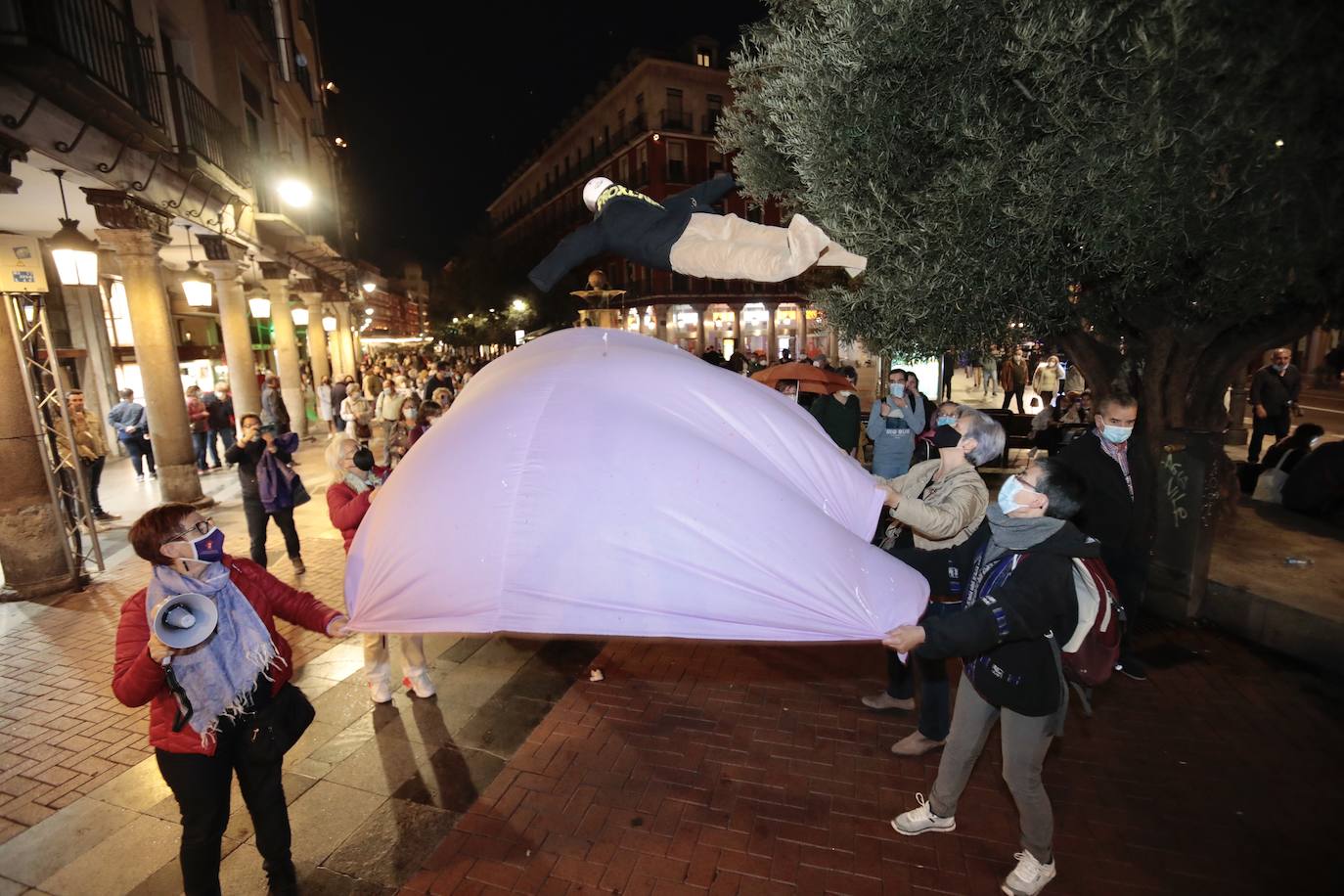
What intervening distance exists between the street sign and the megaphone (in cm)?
614

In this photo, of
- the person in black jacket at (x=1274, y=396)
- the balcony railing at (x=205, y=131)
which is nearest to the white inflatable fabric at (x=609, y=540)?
the balcony railing at (x=205, y=131)

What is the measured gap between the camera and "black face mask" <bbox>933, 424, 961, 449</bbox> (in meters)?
3.56

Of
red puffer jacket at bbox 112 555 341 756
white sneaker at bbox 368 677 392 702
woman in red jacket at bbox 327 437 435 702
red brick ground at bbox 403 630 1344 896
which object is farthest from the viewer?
white sneaker at bbox 368 677 392 702

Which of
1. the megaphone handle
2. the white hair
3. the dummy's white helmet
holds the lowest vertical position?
the megaphone handle

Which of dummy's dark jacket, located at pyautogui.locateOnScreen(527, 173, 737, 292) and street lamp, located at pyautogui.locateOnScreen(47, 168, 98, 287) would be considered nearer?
dummy's dark jacket, located at pyautogui.locateOnScreen(527, 173, 737, 292)

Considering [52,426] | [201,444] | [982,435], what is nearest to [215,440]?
[201,444]

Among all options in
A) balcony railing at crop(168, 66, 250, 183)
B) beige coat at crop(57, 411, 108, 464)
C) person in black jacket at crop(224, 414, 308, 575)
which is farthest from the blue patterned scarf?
balcony railing at crop(168, 66, 250, 183)

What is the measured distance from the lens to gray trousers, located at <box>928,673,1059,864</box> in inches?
110

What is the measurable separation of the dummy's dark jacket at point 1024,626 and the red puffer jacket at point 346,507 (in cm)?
368

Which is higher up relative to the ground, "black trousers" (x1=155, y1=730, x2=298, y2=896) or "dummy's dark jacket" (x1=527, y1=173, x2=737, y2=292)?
"dummy's dark jacket" (x1=527, y1=173, x2=737, y2=292)

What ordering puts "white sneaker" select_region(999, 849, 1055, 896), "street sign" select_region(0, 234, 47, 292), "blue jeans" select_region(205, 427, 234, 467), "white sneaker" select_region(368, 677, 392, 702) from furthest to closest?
"blue jeans" select_region(205, 427, 234, 467) < "street sign" select_region(0, 234, 47, 292) < "white sneaker" select_region(368, 677, 392, 702) < "white sneaker" select_region(999, 849, 1055, 896)

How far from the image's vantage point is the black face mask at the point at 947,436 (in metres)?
3.56

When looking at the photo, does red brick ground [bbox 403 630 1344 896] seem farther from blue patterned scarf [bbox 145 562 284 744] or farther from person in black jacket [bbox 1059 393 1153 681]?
blue patterned scarf [bbox 145 562 284 744]

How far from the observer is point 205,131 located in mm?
10430
